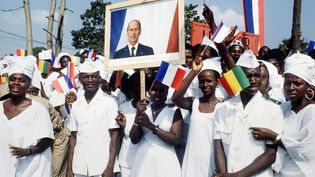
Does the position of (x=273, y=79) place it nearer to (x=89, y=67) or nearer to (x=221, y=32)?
(x=221, y=32)

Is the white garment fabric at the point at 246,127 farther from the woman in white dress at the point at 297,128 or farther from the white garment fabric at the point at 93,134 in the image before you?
the white garment fabric at the point at 93,134

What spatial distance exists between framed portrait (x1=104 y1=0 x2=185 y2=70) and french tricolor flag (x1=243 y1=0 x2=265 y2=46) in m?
3.21

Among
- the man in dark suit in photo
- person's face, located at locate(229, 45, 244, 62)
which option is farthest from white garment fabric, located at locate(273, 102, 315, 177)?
the man in dark suit in photo

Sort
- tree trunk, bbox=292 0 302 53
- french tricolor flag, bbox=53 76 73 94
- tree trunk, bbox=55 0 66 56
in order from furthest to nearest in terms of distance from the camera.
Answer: tree trunk, bbox=55 0 66 56
tree trunk, bbox=292 0 302 53
french tricolor flag, bbox=53 76 73 94

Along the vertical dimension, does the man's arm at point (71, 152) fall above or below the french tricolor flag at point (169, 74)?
below

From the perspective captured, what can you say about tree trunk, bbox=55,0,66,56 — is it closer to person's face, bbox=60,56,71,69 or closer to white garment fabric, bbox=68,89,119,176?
person's face, bbox=60,56,71,69

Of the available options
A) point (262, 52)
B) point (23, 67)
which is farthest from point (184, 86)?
point (262, 52)

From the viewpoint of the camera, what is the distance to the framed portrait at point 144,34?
4.95 metres

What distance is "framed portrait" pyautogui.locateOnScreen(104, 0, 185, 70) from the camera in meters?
4.95

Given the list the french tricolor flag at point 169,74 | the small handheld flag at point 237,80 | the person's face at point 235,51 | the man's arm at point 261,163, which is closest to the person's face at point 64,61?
the person's face at point 235,51

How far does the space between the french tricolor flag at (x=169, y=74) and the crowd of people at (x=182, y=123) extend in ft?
0.57

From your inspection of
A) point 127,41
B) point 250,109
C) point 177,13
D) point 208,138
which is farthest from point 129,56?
point 250,109

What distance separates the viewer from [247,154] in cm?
405

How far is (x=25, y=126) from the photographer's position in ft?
16.1
